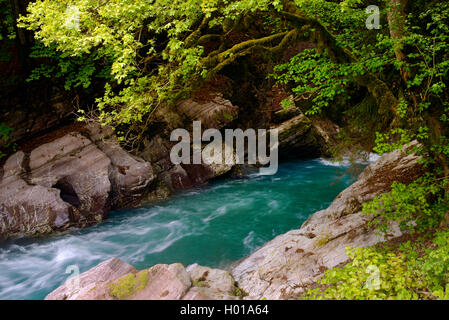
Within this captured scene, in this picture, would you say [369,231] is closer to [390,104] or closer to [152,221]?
[390,104]

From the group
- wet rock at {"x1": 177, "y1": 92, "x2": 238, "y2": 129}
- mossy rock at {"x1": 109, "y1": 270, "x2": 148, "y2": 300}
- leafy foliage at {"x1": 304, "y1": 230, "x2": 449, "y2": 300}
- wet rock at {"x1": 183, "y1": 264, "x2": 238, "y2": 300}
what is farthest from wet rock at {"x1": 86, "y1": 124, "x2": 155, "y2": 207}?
leafy foliage at {"x1": 304, "y1": 230, "x2": 449, "y2": 300}

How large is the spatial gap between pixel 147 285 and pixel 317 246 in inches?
133

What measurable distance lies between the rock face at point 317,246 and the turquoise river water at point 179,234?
170 cm

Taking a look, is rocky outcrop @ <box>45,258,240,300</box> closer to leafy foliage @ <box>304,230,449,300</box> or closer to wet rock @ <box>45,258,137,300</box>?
wet rock @ <box>45,258,137,300</box>

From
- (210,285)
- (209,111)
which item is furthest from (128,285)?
(209,111)

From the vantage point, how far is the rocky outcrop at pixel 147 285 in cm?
411

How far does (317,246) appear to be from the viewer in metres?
→ 5.59

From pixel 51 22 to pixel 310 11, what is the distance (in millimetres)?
5363

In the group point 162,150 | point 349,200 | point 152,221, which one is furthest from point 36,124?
point 349,200

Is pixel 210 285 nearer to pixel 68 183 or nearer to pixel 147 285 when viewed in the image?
pixel 147 285

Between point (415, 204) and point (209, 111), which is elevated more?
point (209, 111)

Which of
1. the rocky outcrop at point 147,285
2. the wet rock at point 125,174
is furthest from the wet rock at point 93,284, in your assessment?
the wet rock at point 125,174

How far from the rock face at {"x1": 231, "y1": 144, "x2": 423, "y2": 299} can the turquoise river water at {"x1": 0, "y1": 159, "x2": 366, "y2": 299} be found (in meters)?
1.70

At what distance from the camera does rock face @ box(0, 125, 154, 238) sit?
8727mm
